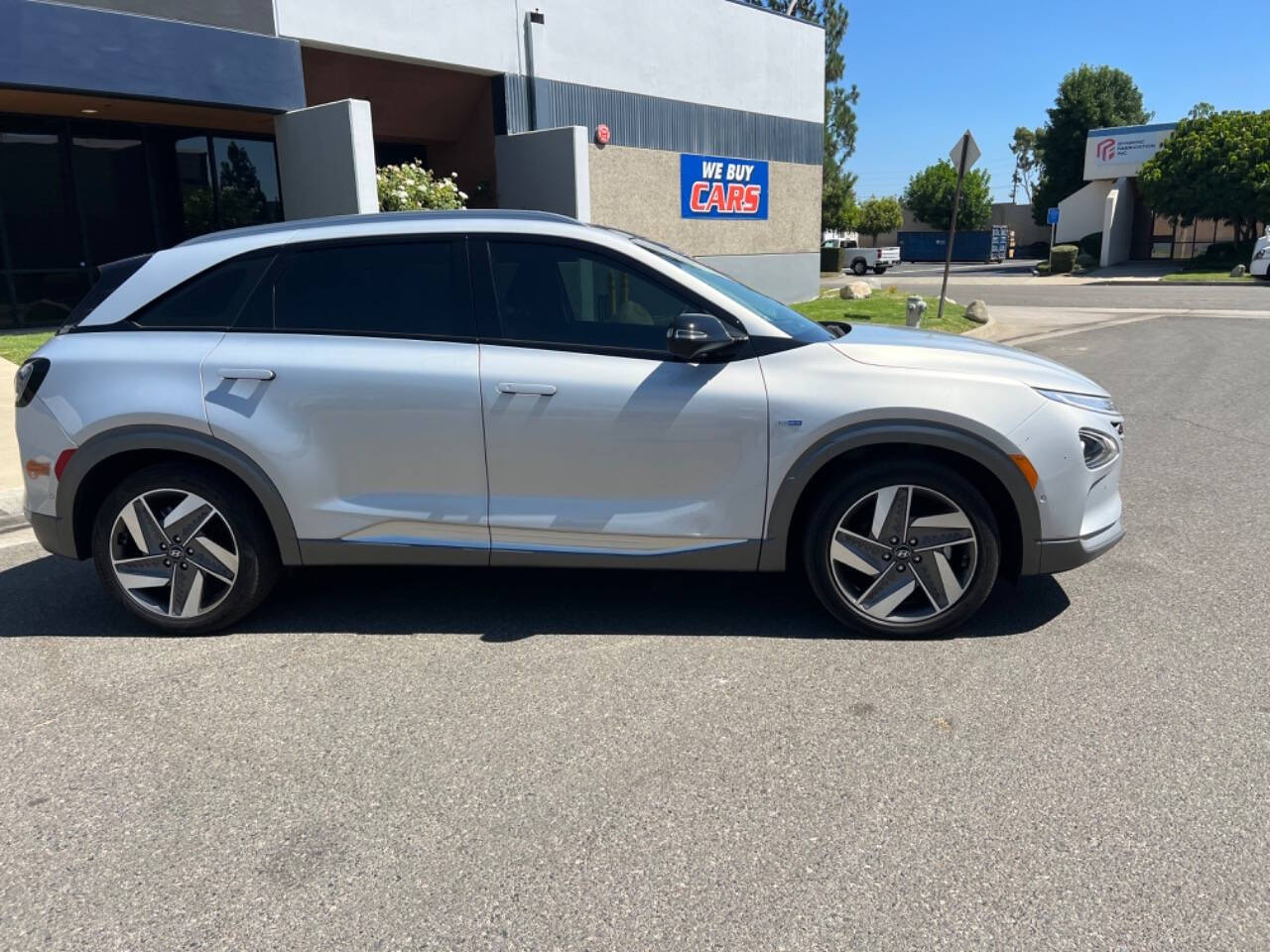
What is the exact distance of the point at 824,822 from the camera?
2789 mm

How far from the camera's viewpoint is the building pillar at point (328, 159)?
12.0 m

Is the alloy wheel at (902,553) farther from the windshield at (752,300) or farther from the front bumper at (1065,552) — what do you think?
the windshield at (752,300)

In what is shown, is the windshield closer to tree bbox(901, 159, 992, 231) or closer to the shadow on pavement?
the shadow on pavement

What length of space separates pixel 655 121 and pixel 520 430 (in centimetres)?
1495

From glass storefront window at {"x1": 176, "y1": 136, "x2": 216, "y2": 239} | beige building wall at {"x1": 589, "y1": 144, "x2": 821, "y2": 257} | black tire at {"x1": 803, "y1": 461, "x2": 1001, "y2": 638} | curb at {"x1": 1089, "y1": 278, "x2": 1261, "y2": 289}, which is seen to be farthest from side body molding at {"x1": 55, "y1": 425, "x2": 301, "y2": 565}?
curb at {"x1": 1089, "y1": 278, "x2": 1261, "y2": 289}

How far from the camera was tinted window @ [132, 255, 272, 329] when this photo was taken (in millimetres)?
4230

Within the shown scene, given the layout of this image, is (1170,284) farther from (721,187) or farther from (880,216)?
(880,216)

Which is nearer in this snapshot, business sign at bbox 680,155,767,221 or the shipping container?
business sign at bbox 680,155,767,221

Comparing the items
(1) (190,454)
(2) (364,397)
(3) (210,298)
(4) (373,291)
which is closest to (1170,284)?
(4) (373,291)

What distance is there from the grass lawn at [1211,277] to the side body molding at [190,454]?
3886 centimetres

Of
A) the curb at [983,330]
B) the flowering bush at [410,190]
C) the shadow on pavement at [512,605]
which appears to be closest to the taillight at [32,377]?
the shadow on pavement at [512,605]

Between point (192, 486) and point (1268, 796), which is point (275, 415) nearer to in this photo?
point (192, 486)

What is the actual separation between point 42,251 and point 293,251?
13565mm

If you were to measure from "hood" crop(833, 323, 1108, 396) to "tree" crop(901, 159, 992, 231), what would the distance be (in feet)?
235
